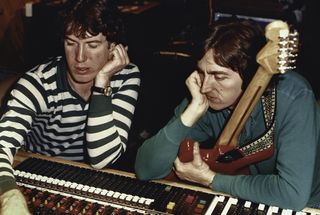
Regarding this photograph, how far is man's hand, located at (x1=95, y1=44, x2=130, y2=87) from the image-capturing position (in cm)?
234

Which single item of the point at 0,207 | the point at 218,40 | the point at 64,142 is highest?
the point at 218,40

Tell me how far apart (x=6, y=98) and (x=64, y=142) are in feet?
1.81

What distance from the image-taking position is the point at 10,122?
7.16ft

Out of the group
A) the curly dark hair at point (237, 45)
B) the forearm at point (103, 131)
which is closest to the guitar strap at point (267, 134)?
the curly dark hair at point (237, 45)

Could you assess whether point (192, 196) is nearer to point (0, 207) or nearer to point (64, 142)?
point (0, 207)

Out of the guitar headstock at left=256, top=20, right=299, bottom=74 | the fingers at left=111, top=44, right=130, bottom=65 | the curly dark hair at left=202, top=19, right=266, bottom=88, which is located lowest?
the fingers at left=111, top=44, right=130, bottom=65

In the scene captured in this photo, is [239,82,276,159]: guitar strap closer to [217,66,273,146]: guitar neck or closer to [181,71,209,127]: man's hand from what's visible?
[217,66,273,146]: guitar neck

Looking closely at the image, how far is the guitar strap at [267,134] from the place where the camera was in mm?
1964

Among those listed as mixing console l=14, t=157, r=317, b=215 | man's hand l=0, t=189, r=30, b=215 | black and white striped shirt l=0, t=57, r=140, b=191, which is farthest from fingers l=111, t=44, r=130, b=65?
man's hand l=0, t=189, r=30, b=215

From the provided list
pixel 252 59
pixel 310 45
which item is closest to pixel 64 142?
pixel 252 59

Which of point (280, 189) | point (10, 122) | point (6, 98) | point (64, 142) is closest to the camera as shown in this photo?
point (280, 189)

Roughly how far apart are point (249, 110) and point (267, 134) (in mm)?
120

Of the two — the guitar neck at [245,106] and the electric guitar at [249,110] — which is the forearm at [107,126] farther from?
the guitar neck at [245,106]

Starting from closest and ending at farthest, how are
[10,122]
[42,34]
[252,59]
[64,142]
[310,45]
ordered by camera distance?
[252,59] < [10,122] < [64,142] < [42,34] < [310,45]
